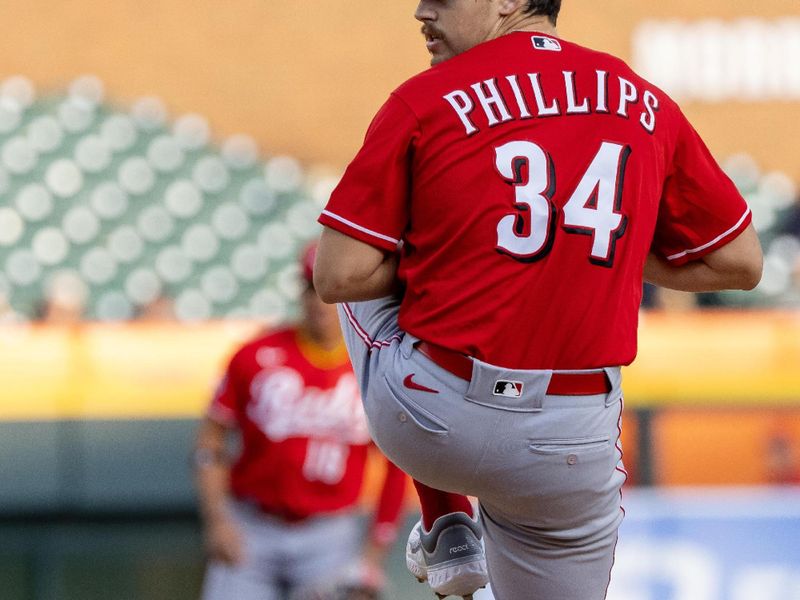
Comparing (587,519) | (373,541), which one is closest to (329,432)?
(373,541)

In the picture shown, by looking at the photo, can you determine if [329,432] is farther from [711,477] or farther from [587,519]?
[587,519]

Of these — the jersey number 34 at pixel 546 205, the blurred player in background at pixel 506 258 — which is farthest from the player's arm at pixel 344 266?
the jersey number 34 at pixel 546 205

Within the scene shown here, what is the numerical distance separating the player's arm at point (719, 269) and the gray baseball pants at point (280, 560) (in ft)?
7.91

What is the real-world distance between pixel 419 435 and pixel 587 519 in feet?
1.17

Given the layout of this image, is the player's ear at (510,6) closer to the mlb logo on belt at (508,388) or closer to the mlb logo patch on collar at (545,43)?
the mlb logo patch on collar at (545,43)

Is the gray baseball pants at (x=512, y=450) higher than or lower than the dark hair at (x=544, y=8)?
lower

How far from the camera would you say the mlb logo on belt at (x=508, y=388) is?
6.90 ft

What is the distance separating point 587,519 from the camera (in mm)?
2254

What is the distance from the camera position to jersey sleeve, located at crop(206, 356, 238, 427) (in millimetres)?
4598

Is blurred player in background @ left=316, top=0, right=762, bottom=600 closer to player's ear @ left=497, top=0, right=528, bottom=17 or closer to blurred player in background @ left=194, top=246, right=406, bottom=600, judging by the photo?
player's ear @ left=497, top=0, right=528, bottom=17

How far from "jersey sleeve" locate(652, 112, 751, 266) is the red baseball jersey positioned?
245 centimetres

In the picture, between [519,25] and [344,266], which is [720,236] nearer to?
[519,25]

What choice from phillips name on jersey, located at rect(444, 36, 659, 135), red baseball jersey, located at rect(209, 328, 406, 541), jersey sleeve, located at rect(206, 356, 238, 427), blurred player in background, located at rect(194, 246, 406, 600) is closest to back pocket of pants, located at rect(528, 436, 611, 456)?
phillips name on jersey, located at rect(444, 36, 659, 135)

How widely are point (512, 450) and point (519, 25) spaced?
0.75m
